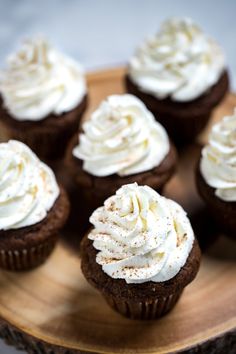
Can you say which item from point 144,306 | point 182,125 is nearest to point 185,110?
point 182,125

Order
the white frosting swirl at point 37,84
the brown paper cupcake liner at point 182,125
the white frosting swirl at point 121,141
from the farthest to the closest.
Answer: the brown paper cupcake liner at point 182,125, the white frosting swirl at point 37,84, the white frosting swirl at point 121,141

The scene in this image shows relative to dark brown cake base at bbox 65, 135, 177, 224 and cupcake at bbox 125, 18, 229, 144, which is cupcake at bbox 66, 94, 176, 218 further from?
cupcake at bbox 125, 18, 229, 144

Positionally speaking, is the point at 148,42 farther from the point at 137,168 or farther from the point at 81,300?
the point at 81,300

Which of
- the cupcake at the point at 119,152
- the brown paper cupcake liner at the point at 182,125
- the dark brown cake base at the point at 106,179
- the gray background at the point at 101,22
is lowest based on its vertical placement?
the gray background at the point at 101,22

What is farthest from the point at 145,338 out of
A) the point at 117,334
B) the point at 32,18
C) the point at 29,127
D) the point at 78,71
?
the point at 32,18

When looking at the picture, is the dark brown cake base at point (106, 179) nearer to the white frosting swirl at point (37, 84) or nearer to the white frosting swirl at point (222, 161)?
the white frosting swirl at point (222, 161)

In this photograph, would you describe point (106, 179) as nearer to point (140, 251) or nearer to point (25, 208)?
point (25, 208)

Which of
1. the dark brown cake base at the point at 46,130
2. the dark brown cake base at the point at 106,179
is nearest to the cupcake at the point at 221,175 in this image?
the dark brown cake base at the point at 106,179
